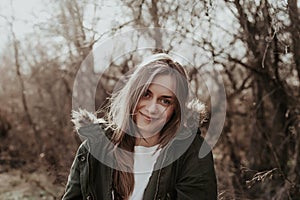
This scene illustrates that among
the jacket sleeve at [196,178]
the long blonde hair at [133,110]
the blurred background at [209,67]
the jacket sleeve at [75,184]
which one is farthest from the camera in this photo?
the blurred background at [209,67]

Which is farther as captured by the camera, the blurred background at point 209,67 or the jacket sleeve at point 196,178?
the blurred background at point 209,67

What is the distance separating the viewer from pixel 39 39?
715 centimetres

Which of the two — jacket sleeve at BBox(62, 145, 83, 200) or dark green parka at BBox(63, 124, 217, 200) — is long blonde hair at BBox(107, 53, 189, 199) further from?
jacket sleeve at BBox(62, 145, 83, 200)

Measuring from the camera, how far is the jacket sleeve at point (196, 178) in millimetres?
2598

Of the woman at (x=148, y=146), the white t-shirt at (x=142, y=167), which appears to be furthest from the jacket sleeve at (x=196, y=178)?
the white t-shirt at (x=142, y=167)

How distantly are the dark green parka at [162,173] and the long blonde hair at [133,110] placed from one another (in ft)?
0.18

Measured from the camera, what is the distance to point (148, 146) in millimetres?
2830

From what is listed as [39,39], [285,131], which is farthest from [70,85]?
[285,131]

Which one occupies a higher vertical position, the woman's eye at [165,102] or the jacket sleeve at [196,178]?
the woman's eye at [165,102]

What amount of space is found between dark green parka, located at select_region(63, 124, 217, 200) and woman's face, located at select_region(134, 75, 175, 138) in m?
0.13

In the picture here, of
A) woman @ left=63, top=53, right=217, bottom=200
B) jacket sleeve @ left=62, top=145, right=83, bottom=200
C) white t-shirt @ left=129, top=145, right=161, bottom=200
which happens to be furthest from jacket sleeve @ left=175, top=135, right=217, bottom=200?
jacket sleeve @ left=62, top=145, right=83, bottom=200

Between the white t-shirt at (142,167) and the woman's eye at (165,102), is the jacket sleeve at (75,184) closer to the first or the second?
the white t-shirt at (142,167)

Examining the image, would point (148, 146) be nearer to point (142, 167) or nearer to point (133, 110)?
point (142, 167)

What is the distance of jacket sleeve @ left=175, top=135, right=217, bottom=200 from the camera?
8.52 ft
